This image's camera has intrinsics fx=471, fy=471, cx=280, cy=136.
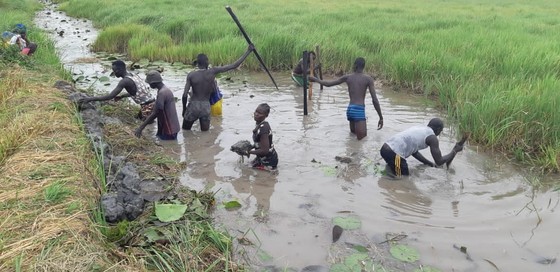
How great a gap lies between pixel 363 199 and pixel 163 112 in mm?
2843

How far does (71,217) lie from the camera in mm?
3121

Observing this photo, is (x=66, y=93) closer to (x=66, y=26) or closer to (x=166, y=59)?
(x=166, y=59)

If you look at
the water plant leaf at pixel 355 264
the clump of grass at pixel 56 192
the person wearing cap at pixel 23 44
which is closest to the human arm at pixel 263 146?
the water plant leaf at pixel 355 264

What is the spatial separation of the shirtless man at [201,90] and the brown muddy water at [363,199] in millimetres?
264

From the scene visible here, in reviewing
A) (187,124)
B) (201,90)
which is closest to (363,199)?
(201,90)

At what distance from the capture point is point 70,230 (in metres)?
2.98

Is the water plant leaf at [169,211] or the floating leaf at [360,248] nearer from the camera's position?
the water plant leaf at [169,211]

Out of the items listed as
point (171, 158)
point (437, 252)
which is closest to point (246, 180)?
point (171, 158)

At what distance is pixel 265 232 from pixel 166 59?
28.7ft

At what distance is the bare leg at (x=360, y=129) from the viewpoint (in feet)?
20.8

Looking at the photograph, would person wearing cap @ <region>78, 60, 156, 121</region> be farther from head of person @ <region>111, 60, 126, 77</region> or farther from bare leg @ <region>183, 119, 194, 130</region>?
bare leg @ <region>183, 119, 194, 130</region>

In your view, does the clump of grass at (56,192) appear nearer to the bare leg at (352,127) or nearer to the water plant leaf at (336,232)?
the water plant leaf at (336,232)

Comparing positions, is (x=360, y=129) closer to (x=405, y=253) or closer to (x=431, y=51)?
Answer: (x=405, y=253)

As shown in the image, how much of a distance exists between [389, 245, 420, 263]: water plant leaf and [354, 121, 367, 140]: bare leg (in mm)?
2738
